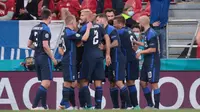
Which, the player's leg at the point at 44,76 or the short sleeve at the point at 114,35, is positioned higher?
the short sleeve at the point at 114,35

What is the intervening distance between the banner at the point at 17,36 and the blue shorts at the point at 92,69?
10.5 ft

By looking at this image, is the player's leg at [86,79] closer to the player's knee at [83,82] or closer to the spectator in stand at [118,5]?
the player's knee at [83,82]

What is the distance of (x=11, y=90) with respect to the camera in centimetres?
2242

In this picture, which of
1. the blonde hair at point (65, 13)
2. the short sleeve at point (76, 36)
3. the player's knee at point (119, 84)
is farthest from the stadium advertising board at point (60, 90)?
the short sleeve at point (76, 36)

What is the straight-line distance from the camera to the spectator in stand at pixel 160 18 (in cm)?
2269

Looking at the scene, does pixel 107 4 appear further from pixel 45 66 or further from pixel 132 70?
pixel 45 66

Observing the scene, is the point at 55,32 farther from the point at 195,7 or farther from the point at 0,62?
the point at 195,7

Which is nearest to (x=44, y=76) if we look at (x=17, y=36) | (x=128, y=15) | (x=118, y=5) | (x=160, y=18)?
(x=17, y=36)

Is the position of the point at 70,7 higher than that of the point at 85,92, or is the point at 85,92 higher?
the point at 70,7

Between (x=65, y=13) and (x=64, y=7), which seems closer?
(x=65, y=13)

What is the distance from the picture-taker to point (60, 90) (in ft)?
Result: 73.6

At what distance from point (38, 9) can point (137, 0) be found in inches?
102

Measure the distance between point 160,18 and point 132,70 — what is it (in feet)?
7.12

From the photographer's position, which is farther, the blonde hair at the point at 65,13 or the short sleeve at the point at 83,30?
the blonde hair at the point at 65,13
